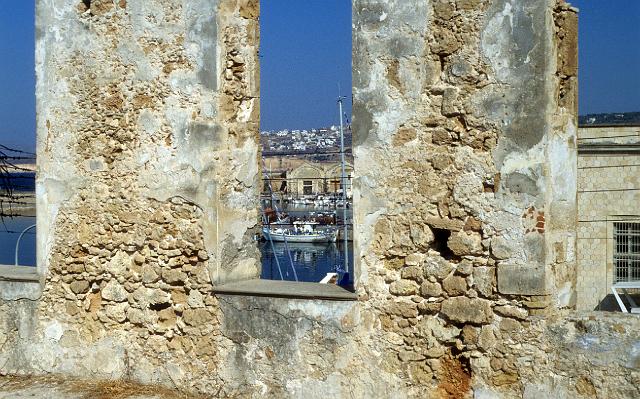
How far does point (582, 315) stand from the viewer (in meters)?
4.96

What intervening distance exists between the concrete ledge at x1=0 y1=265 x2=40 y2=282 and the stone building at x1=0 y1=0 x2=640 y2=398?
32mm

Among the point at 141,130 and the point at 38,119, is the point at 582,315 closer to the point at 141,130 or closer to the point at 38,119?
the point at 141,130

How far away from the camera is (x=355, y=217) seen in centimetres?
541

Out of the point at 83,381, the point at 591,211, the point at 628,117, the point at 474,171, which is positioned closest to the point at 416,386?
the point at 474,171

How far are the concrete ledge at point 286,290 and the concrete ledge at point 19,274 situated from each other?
1.67 m

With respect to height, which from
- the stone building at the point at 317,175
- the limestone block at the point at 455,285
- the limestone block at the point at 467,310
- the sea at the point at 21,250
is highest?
the stone building at the point at 317,175

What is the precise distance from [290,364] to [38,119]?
2.89m

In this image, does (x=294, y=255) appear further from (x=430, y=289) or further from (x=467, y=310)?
(x=467, y=310)

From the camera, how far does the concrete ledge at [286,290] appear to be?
549cm

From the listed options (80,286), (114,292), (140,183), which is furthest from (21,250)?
(140,183)

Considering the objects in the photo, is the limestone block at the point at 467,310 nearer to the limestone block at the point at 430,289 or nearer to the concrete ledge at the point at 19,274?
the limestone block at the point at 430,289

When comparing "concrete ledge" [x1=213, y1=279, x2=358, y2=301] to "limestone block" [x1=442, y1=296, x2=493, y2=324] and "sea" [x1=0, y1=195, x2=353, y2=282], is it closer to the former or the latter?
"limestone block" [x1=442, y1=296, x2=493, y2=324]

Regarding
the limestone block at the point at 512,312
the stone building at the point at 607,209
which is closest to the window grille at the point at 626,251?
the stone building at the point at 607,209

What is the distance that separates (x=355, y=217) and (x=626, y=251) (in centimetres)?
1007
